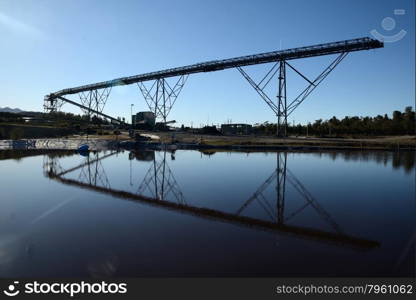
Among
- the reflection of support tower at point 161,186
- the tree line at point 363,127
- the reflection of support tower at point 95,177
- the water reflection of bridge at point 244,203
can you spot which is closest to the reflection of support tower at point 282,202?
the water reflection of bridge at point 244,203

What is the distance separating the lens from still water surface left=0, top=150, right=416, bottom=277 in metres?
7.27

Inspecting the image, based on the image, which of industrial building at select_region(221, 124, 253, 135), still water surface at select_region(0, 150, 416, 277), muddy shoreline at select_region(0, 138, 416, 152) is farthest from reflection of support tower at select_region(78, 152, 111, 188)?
industrial building at select_region(221, 124, 253, 135)

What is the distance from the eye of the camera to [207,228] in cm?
1020

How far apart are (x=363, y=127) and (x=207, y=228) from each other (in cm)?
10422

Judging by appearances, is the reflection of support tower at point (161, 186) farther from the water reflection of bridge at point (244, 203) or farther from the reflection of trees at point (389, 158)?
the reflection of trees at point (389, 158)

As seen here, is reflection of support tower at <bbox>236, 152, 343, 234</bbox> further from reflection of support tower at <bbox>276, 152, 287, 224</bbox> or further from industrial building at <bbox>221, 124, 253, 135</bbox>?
industrial building at <bbox>221, 124, 253, 135</bbox>

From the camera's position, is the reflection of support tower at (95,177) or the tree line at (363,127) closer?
the reflection of support tower at (95,177)

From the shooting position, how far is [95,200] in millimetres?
14641

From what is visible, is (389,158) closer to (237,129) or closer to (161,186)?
(161,186)

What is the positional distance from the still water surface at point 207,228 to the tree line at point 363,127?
82171 millimetres

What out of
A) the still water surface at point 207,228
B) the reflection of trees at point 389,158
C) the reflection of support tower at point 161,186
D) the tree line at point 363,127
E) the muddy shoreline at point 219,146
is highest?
the tree line at point 363,127

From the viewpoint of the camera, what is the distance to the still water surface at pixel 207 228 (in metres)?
7.27

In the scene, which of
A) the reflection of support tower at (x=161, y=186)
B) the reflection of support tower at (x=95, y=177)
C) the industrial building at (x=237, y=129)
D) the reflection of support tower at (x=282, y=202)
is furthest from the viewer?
the industrial building at (x=237, y=129)

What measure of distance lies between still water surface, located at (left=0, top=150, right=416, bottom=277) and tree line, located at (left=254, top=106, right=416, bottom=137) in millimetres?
82171
